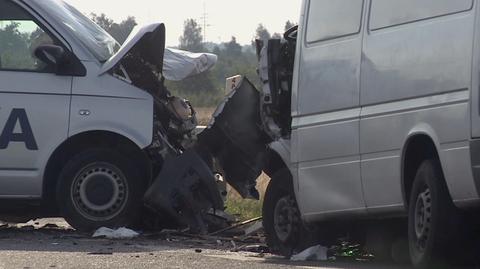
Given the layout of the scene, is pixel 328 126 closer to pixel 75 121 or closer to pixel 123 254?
pixel 123 254

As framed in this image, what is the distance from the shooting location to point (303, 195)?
9.84 m

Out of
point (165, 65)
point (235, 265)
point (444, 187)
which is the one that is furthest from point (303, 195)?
point (165, 65)

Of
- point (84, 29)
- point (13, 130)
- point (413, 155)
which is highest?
point (84, 29)

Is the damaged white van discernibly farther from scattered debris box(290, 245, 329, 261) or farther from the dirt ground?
scattered debris box(290, 245, 329, 261)

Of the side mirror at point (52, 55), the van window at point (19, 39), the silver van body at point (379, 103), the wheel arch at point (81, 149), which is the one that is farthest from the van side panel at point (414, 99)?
the van window at point (19, 39)

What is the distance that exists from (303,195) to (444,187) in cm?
194

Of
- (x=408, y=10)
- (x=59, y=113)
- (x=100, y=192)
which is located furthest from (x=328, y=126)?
(x=59, y=113)

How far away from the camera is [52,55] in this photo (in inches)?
476

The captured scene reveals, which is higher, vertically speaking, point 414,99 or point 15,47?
point 15,47

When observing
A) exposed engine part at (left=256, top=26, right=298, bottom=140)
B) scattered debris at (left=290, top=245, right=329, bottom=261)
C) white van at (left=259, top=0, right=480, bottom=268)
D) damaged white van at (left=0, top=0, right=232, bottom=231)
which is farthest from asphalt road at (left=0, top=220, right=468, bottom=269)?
exposed engine part at (left=256, top=26, right=298, bottom=140)

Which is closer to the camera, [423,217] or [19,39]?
[423,217]

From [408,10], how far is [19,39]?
4931mm

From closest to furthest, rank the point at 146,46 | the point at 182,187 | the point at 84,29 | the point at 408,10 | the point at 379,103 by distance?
the point at 408,10
the point at 379,103
the point at 182,187
the point at 146,46
the point at 84,29

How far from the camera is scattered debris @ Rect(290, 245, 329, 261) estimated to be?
9.81m
